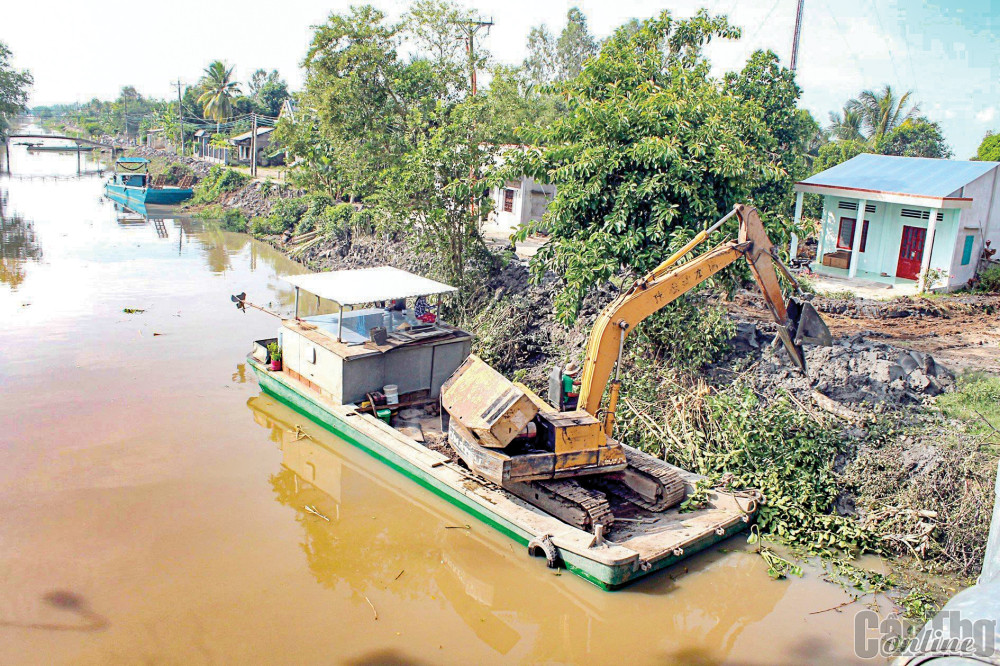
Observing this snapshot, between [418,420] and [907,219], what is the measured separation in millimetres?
13691

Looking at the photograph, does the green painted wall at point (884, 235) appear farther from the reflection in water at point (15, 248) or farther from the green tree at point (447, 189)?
the reflection in water at point (15, 248)

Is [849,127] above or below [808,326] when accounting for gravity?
above

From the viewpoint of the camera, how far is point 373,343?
1058 centimetres

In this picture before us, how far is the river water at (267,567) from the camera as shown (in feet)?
21.6

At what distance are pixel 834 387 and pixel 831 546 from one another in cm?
257

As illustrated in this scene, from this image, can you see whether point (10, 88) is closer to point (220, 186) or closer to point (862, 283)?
point (220, 186)

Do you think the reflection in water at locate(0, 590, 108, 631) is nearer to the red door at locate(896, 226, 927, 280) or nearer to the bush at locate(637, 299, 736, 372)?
the bush at locate(637, 299, 736, 372)

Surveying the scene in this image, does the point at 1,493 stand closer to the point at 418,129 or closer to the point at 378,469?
the point at 378,469

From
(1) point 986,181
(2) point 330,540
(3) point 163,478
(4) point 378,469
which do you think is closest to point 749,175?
(4) point 378,469

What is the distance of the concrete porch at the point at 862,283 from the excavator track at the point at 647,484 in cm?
944

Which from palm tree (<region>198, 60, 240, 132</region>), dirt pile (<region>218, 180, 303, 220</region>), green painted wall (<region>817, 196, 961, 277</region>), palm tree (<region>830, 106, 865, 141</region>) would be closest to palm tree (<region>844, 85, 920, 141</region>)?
palm tree (<region>830, 106, 865, 141</region>)

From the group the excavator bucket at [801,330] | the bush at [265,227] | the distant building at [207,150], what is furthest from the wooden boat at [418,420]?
the distant building at [207,150]

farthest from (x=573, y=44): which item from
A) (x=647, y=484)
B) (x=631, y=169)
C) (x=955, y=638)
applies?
(x=955, y=638)

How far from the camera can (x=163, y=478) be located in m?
9.50
